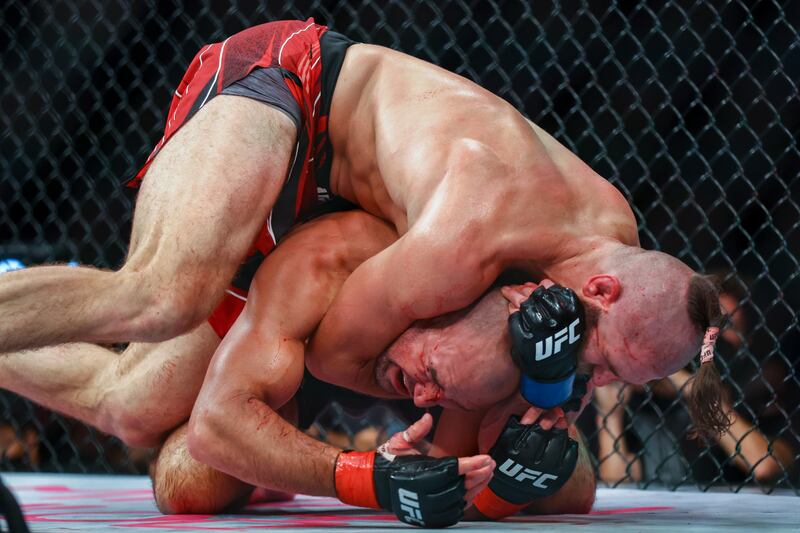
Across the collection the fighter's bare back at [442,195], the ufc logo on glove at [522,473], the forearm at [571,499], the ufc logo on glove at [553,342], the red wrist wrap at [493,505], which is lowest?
the forearm at [571,499]

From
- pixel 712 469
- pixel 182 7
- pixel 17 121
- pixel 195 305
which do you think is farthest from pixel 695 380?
pixel 17 121

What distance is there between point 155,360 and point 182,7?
1.80 metres

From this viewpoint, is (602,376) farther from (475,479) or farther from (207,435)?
(207,435)

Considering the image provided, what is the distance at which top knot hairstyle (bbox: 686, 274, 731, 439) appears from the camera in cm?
150

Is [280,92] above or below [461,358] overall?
above

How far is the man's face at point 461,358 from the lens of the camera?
150 centimetres

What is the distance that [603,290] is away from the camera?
1.52m

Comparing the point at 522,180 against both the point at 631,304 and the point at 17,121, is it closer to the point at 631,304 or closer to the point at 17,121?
the point at 631,304

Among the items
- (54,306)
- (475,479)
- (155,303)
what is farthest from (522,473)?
(54,306)

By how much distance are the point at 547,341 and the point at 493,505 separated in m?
0.35

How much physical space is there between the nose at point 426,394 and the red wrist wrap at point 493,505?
18 cm

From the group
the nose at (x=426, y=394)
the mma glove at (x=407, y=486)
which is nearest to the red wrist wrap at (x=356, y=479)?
the mma glove at (x=407, y=486)

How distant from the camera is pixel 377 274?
1.52 meters

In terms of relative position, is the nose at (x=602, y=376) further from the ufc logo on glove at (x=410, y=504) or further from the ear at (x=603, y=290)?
the ufc logo on glove at (x=410, y=504)
